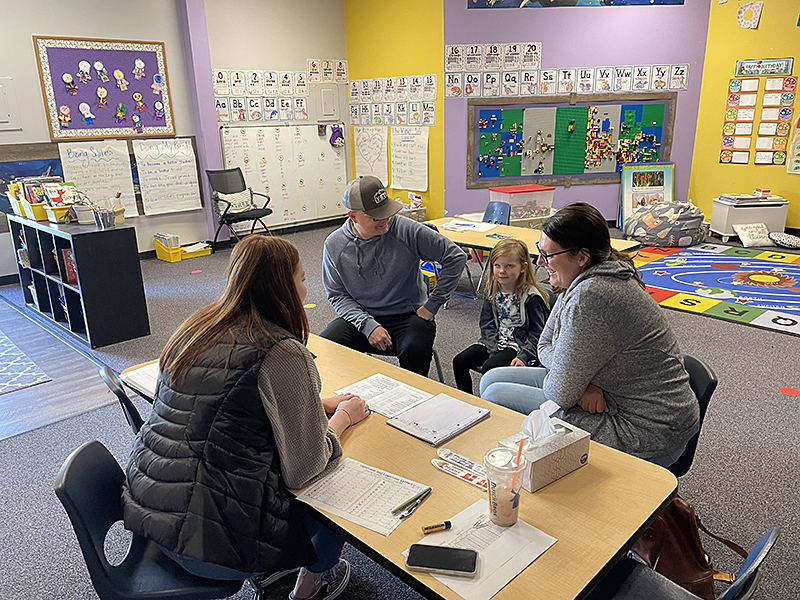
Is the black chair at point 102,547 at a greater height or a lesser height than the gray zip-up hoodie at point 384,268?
lesser

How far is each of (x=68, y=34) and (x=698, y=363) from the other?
21.4 ft

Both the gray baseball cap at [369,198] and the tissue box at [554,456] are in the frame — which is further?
the gray baseball cap at [369,198]

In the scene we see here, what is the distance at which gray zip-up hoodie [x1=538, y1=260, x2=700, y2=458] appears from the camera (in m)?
1.63

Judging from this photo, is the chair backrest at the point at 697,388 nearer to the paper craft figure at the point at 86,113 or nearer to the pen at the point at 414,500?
the pen at the point at 414,500

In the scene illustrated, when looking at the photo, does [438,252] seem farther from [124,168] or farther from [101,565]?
[124,168]

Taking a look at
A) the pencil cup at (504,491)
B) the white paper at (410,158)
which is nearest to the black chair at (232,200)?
the white paper at (410,158)

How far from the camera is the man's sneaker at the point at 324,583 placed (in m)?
1.83

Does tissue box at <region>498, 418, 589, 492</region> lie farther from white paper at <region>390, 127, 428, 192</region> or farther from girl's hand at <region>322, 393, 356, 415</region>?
white paper at <region>390, 127, 428, 192</region>

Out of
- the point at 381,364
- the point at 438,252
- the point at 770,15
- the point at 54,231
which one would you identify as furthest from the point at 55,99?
the point at 770,15

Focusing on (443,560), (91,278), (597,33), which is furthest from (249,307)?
(597,33)

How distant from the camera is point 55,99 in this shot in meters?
5.79

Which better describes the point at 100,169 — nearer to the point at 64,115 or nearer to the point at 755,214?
the point at 64,115

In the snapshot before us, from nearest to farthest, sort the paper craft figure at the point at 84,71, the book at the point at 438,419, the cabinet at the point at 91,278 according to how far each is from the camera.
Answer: the book at the point at 438,419, the cabinet at the point at 91,278, the paper craft figure at the point at 84,71

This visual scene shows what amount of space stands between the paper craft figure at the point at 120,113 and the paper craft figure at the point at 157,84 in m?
0.40
